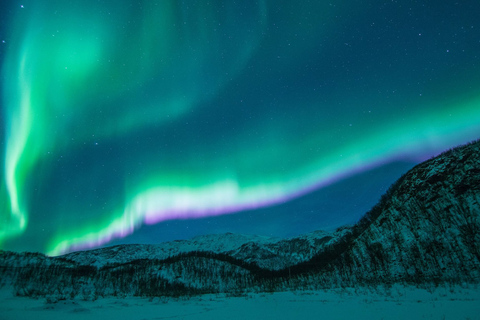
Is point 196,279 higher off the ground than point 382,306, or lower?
lower

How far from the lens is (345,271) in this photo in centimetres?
6581

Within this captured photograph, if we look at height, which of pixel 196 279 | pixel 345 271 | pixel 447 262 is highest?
pixel 447 262

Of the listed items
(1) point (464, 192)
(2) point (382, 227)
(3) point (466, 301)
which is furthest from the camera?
(2) point (382, 227)

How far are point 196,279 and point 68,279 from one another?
7178 cm

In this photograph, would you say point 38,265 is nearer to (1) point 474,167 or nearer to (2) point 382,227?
(2) point 382,227

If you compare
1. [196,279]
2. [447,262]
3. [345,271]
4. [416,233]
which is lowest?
[196,279]

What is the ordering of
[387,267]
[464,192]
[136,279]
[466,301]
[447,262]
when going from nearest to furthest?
[466,301] < [447,262] < [464,192] < [387,267] < [136,279]

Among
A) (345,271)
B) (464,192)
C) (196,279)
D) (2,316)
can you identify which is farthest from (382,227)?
(196,279)

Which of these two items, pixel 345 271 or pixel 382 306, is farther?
pixel 345 271

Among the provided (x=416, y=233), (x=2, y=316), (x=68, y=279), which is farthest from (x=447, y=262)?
(x=68, y=279)

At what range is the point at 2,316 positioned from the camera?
31.3ft

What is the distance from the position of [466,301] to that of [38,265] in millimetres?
168540

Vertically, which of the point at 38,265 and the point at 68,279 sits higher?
the point at 38,265

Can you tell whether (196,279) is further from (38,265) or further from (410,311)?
(410,311)
